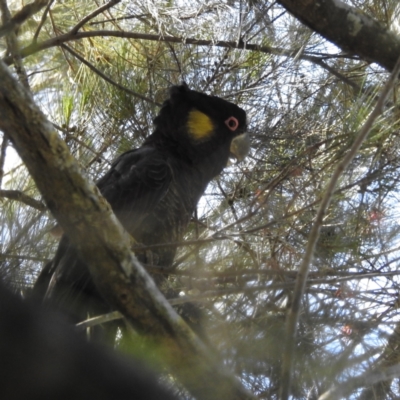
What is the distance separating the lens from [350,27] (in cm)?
188

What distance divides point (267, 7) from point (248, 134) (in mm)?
526

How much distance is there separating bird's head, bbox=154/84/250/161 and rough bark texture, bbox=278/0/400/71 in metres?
0.59

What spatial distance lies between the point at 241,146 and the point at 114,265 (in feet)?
4.65

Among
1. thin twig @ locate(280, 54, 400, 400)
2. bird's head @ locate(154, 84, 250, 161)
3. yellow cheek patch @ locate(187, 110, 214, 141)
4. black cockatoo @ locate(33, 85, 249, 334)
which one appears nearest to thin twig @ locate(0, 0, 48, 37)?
thin twig @ locate(280, 54, 400, 400)

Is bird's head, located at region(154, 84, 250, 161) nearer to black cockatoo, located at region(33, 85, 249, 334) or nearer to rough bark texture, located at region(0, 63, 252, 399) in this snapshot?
black cockatoo, located at region(33, 85, 249, 334)

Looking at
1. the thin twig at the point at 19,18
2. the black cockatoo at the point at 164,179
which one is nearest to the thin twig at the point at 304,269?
the thin twig at the point at 19,18

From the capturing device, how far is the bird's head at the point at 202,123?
2.37m

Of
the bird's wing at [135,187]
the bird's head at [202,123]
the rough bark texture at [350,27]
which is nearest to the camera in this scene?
the rough bark texture at [350,27]

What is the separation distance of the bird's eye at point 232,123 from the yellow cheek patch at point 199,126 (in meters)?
0.08

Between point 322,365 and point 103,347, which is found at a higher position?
point 322,365

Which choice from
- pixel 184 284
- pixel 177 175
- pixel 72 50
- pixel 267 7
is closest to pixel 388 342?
pixel 184 284

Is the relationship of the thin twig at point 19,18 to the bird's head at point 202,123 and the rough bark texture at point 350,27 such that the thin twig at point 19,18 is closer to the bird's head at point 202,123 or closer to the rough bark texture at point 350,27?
the rough bark texture at point 350,27

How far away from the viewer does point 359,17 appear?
1887 mm

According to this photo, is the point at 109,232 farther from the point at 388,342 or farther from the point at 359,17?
the point at 359,17
